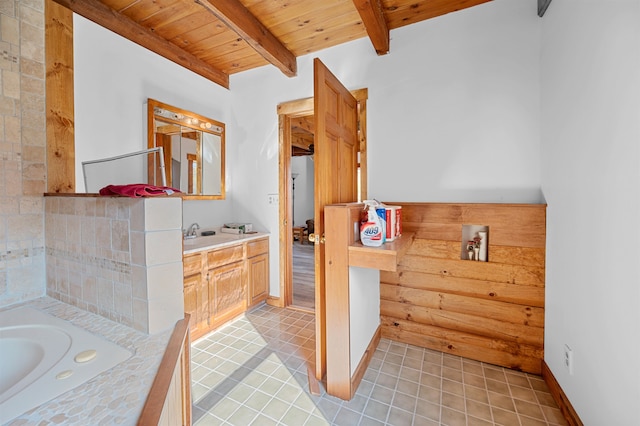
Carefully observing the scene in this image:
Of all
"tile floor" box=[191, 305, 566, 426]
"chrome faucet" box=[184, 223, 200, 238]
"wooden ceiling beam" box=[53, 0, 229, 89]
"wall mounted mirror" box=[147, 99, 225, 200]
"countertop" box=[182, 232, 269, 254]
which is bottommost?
"tile floor" box=[191, 305, 566, 426]

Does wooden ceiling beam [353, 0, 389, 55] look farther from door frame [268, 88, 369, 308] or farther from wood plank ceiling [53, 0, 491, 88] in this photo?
door frame [268, 88, 369, 308]

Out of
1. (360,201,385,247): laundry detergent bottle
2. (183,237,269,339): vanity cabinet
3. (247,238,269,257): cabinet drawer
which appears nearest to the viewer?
(360,201,385,247): laundry detergent bottle

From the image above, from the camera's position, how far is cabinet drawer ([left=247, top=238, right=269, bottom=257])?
2731 mm

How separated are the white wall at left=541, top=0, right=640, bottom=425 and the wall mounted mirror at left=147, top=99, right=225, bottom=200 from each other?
2.68m

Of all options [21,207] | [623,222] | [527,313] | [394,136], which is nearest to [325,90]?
[394,136]

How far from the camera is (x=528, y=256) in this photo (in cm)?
184

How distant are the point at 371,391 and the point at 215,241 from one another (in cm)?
177

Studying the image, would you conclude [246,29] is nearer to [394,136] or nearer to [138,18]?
[138,18]

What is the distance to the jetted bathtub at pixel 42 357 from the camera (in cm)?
67

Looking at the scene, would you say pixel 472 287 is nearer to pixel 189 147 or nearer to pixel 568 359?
pixel 568 359

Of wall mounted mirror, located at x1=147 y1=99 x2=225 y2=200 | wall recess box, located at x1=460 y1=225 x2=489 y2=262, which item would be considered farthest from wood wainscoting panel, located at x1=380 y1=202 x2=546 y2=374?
wall mounted mirror, located at x1=147 y1=99 x2=225 y2=200

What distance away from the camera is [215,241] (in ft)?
8.23

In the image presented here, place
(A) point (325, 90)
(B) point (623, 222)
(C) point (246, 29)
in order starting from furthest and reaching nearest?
(C) point (246, 29)
(A) point (325, 90)
(B) point (623, 222)

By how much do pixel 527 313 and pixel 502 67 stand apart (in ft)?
5.79
